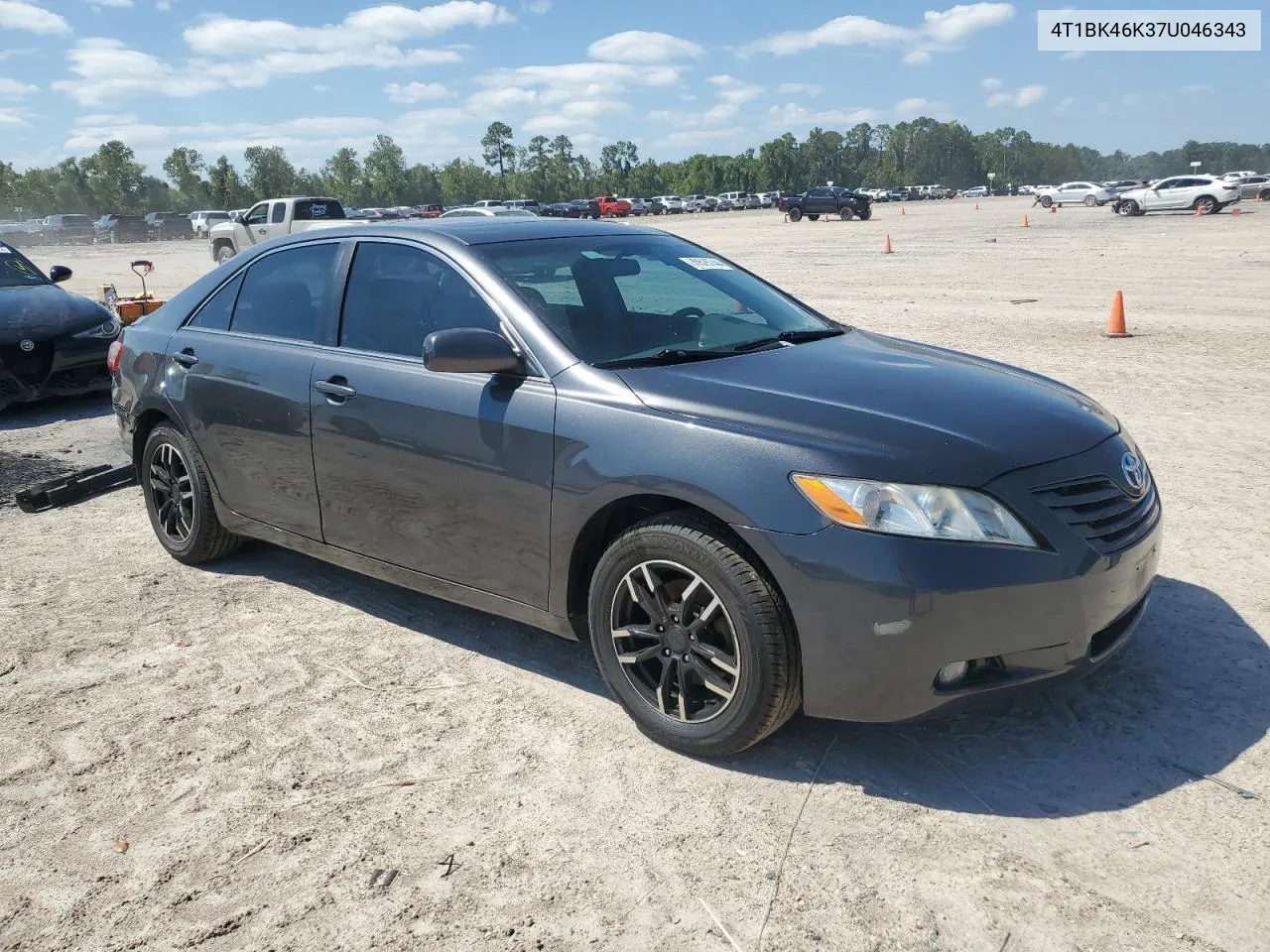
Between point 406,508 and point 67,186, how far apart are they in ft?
471

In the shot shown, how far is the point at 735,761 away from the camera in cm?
340

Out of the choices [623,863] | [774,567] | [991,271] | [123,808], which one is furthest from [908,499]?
[991,271]

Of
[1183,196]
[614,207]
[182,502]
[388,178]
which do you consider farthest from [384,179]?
[182,502]

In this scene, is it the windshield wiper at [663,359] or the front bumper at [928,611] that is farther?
the windshield wiper at [663,359]

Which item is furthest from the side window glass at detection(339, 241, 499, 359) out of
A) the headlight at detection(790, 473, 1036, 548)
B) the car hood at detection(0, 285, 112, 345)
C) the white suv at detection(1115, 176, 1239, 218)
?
the white suv at detection(1115, 176, 1239, 218)

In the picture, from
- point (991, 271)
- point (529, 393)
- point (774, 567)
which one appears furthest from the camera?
point (991, 271)

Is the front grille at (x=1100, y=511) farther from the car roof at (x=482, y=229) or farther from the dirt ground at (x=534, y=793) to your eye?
the car roof at (x=482, y=229)

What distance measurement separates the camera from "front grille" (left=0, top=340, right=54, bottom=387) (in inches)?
364

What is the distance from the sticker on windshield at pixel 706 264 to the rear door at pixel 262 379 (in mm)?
1533

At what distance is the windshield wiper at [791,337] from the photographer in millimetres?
4057

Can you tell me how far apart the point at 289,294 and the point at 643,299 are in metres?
1.66

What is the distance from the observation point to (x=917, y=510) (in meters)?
3.02

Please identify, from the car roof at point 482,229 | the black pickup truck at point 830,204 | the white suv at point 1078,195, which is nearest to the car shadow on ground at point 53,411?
the car roof at point 482,229

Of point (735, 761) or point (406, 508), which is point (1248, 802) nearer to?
point (735, 761)
